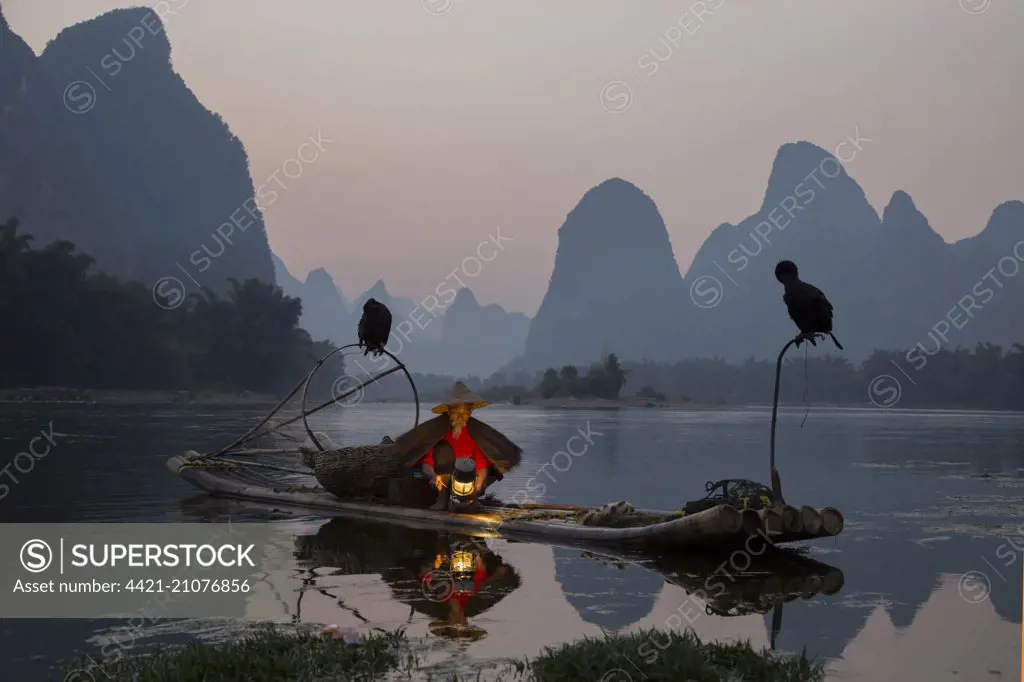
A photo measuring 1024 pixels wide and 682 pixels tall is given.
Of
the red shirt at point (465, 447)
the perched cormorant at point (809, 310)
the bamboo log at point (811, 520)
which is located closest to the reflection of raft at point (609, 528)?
the bamboo log at point (811, 520)

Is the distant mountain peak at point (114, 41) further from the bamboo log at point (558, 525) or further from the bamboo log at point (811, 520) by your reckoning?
the bamboo log at point (811, 520)

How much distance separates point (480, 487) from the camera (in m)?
11.2

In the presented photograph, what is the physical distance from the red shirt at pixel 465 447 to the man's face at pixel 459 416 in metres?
0.07

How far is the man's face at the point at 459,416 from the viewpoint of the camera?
10969 millimetres

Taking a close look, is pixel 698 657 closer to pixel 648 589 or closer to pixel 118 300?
pixel 648 589

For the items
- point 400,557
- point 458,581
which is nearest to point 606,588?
point 458,581

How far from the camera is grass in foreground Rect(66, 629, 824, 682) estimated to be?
17.5 ft

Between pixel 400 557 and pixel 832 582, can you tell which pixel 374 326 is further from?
pixel 832 582

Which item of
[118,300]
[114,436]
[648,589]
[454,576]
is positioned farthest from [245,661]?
[118,300]

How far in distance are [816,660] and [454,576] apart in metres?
A: 3.39

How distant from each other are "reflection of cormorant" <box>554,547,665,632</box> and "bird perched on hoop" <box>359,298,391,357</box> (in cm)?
341

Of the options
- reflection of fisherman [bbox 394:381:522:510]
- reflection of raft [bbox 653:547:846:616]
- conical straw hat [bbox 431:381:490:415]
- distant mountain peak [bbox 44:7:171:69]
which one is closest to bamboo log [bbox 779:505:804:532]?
reflection of raft [bbox 653:547:846:616]

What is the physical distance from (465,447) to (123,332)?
189 ft

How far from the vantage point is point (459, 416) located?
11.0 metres
